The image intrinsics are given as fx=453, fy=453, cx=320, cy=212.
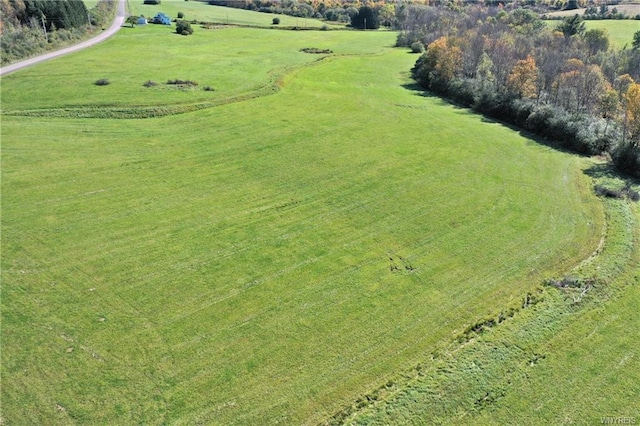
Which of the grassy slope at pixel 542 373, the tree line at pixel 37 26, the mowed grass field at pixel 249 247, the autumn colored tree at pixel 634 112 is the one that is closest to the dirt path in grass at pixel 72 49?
the tree line at pixel 37 26

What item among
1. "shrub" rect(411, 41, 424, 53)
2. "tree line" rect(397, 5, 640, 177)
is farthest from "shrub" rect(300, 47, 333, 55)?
"tree line" rect(397, 5, 640, 177)

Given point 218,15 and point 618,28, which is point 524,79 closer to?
point 618,28

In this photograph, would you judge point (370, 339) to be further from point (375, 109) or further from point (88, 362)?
point (375, 109)

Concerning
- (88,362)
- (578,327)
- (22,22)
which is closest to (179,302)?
(88,362)

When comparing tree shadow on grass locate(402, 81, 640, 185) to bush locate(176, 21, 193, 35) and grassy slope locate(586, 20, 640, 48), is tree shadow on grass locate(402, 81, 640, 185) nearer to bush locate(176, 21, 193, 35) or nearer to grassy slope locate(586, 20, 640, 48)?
grassy slope locate(586, 20, 640, 48)

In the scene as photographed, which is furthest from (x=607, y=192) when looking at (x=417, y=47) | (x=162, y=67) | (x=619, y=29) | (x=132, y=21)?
(x=132, y=21)

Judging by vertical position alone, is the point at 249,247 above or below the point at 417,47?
below
